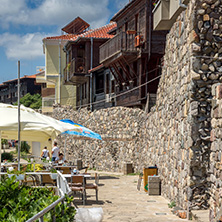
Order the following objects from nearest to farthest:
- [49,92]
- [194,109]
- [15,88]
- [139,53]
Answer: [194,109], [139,53], [49,92], [15,88]

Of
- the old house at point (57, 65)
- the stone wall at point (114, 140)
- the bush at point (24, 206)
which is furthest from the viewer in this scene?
the old house at point (57, 65)

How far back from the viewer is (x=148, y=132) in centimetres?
1759

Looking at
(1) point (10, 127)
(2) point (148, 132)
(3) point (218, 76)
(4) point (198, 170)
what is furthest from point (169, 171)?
(2) point (148, 132)

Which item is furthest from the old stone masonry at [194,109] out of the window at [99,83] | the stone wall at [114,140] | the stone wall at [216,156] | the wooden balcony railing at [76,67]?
the wooden balcony railing at [76,67]

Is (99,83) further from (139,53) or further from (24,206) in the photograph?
(24,206)

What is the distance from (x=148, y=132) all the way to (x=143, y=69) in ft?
21.5

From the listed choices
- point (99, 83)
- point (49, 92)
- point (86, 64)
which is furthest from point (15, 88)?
point (99, 83)

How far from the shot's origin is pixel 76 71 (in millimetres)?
34062

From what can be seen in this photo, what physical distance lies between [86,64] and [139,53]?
37.8 ft

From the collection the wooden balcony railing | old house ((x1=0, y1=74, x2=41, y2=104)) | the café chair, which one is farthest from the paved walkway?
old house ((x1=0, y1=74, x2=41, y2=104))

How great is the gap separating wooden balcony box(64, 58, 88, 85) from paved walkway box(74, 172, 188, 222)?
1904cm

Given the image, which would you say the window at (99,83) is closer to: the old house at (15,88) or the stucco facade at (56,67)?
the stucco facade at (56,67)

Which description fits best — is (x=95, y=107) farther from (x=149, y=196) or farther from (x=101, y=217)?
(x=101, y=217)

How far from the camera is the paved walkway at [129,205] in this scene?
9.19 metres
